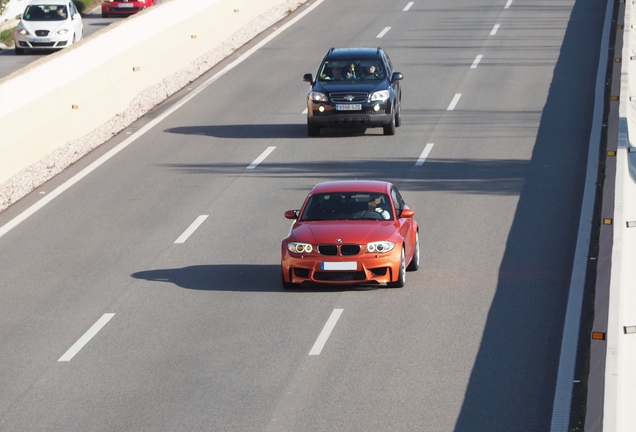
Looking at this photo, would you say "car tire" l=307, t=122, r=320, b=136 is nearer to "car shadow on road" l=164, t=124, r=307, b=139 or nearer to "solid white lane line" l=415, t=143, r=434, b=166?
"car shadow on road" l=164, t=124, r=307, b=139

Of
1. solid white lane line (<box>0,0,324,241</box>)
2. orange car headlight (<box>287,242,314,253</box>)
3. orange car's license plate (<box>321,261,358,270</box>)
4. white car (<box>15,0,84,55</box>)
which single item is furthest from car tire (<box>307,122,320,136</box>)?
white car (<box>15,0,84,55</box>)

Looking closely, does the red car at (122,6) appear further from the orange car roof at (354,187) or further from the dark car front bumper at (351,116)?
the orange car roof at (354,187)

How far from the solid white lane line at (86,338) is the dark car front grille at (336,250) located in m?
2.77

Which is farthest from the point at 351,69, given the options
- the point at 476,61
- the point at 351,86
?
the point at 476,61

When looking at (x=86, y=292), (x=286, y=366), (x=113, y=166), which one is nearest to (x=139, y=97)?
(x=113, y=166)

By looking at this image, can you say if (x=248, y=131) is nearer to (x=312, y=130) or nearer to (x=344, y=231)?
(x=312, y=130)

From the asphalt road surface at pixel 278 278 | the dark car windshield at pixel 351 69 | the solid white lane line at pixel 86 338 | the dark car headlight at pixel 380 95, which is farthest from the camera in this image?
Result: the dark car windshield at pixel 351 69

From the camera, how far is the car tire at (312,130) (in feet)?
78.7

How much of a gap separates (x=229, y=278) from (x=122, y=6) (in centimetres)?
3664

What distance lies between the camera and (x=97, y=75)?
2459cm

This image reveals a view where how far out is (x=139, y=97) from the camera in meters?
26.8

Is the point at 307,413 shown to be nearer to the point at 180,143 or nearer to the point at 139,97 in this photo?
the point at 180,143

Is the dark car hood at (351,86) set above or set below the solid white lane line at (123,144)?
above

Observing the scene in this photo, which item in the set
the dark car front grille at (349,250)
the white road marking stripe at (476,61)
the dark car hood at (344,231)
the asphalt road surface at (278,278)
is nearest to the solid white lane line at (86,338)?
the asphalt road surface at (278,278)
